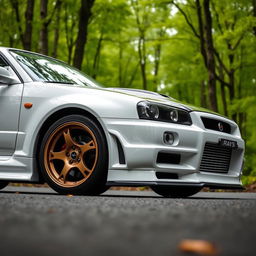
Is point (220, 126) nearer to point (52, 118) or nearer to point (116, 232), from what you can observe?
point (52, 118)

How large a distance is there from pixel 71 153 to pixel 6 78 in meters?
1.20

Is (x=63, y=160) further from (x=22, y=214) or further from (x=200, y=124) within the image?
(x=22, y=214)

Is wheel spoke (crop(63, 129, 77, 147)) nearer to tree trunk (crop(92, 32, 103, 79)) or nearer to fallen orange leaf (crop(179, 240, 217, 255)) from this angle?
fallen orange leaf (crop(179, 240, 217, 255))

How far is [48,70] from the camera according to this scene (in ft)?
21.3

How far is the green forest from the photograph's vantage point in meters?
14.4

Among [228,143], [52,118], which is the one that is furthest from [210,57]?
[52,118]

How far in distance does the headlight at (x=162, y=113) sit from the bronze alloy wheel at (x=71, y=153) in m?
0.59

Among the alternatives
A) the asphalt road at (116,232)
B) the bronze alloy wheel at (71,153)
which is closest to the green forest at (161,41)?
the bronze alloy wheel at (71,153)

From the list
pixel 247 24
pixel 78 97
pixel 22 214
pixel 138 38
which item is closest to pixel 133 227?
pixel 22 214

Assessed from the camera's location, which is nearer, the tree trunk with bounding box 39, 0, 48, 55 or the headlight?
the headlight

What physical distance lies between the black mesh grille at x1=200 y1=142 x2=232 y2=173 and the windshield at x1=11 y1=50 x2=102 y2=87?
177cm

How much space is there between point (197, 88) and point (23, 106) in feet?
76.3

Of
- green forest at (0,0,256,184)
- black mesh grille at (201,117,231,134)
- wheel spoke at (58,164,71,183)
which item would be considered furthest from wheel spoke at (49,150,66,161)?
green forest at (0,0,256,184)

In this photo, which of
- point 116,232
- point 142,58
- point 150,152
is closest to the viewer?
point 116,232
